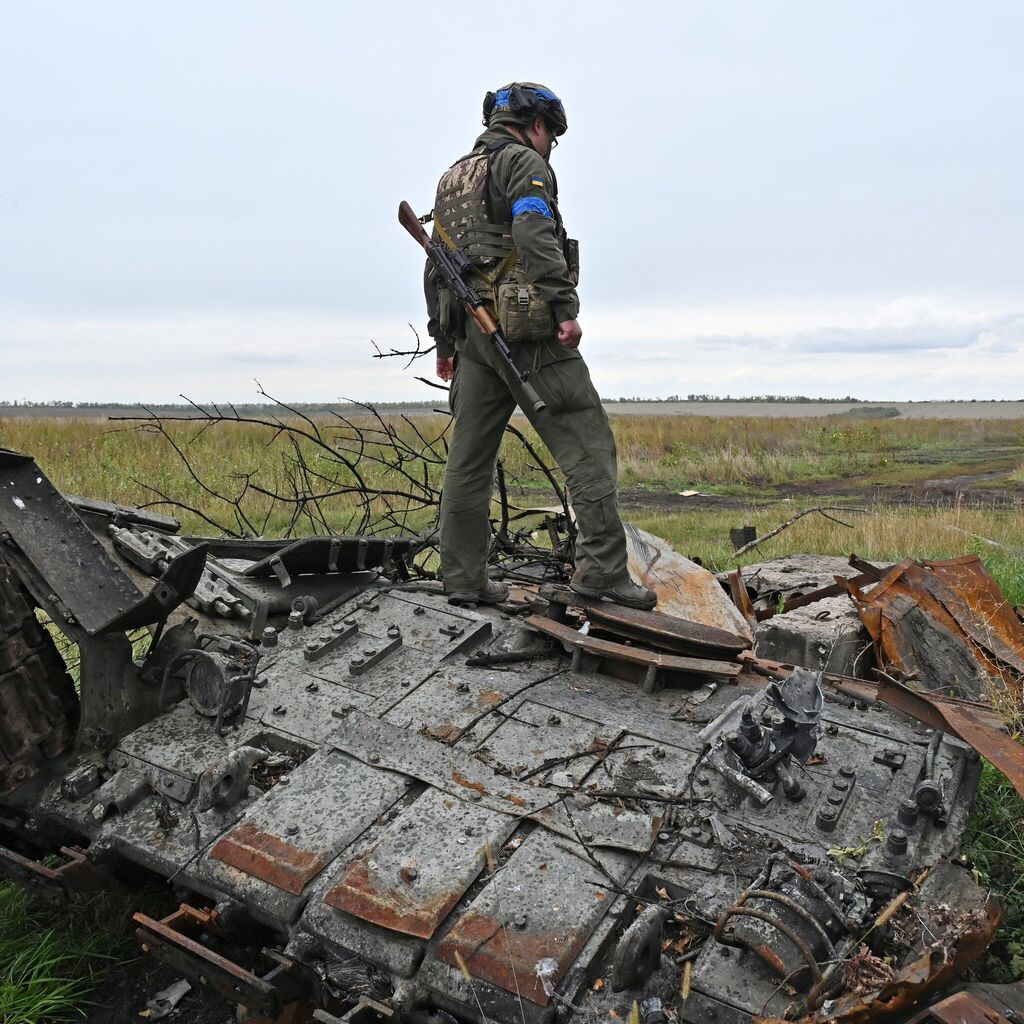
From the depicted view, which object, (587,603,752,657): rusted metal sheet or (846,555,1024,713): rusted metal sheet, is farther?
(846,555,1024,713): rusted metal sheet

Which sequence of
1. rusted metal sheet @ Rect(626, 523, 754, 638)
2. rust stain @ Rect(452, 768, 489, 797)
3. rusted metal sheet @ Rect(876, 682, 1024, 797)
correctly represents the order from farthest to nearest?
rusted metal sheet @ Rect(626, 523, 754, 638)
rust stain @ Rect(452, 768, 489, 797)
rusted metal sheet @ Rect(876, 682, 1024, 797)

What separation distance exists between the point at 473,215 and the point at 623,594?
1846 millimetres

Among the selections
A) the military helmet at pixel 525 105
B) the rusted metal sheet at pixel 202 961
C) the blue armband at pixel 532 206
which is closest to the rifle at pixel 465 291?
the blue armband at pixel 532 206

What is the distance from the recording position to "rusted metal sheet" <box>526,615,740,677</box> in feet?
11.3

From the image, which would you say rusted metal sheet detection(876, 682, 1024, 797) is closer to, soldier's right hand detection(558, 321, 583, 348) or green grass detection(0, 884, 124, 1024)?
soldier's right hand detection(558, 321, 583, 348)

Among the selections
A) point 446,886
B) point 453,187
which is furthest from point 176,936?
point 453,187

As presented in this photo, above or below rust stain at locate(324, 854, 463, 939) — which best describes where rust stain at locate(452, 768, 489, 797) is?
above

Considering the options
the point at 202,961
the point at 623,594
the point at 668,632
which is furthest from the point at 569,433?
the point at 202,961

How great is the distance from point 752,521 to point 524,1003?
1005cm

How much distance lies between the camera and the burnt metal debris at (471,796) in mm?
2305

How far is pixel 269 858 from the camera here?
2.74 metres

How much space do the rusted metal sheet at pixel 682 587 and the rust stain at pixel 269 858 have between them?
285cm

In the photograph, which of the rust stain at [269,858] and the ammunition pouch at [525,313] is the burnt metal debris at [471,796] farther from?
the ammunition pouch at [525,313]

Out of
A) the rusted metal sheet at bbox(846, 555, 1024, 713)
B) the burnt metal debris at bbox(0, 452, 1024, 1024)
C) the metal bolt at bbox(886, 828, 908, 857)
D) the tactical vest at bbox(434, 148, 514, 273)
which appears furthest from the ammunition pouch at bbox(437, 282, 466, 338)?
the metal bolt at bbox(886, 828, 908, 857)
